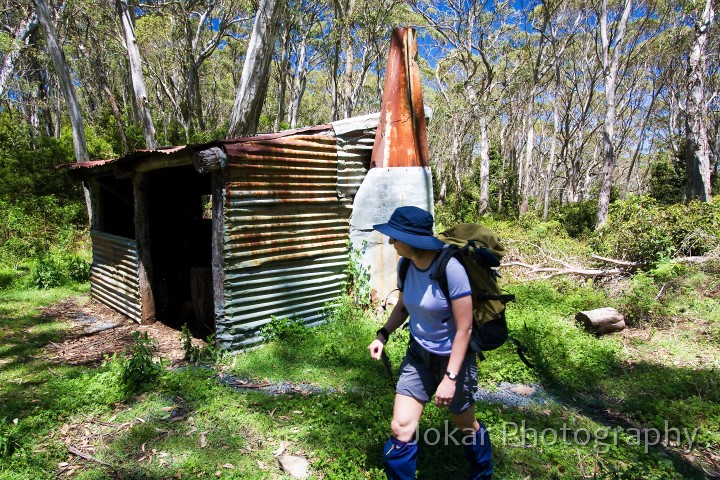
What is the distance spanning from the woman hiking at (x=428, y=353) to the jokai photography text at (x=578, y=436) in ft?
3.31

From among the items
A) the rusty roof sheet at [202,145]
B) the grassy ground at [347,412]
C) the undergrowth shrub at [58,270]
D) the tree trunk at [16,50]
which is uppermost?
the tree trunk at [16,50]

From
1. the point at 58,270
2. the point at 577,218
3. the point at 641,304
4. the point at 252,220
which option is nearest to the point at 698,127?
the point at 577,218

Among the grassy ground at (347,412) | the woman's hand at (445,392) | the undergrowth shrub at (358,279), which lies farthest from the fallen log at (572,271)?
the woman's hand at (445,392)

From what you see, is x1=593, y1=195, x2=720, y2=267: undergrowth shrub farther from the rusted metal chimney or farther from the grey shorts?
the grey shorts

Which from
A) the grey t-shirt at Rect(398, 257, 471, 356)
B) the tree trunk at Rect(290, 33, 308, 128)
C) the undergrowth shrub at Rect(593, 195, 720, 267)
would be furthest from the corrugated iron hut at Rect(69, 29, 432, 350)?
the tree trunk at Rect(290, 33, 308, 128)

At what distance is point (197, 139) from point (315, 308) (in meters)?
13.0

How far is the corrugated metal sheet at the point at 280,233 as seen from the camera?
5.34m

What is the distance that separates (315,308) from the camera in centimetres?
628

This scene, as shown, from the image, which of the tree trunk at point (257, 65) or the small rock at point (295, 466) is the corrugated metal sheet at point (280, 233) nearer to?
the small rock at point (295, 466)

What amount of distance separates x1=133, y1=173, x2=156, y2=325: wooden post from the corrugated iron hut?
2 centimetres

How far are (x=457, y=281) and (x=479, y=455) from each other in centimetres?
116

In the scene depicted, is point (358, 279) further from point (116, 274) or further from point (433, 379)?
point (116, 274)

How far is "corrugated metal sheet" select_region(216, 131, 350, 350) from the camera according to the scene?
17.5ft

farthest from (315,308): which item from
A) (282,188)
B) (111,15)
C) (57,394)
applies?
(111,15)
